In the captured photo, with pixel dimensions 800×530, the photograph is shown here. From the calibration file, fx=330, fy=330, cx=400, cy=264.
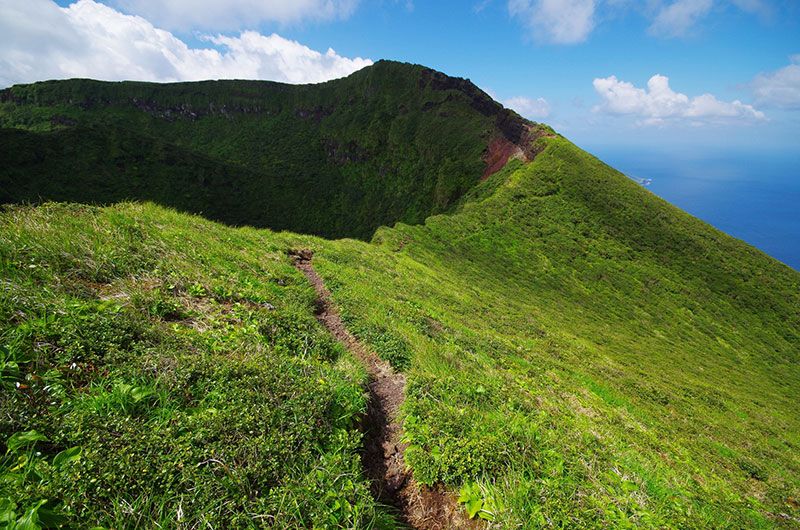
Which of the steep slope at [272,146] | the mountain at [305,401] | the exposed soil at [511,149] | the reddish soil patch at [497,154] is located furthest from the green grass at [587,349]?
the steep slope at [272,146]

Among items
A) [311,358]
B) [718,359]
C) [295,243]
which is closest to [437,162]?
[718,359]

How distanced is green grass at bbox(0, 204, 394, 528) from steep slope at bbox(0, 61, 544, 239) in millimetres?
49438

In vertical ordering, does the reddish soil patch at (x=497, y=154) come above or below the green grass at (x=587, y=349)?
above

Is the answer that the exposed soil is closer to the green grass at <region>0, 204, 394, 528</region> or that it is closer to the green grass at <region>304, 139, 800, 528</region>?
the green grass at <region>304, 139, 800, 528</region>

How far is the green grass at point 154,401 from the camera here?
121 inches

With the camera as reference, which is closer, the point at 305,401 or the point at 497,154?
the point at 305,401

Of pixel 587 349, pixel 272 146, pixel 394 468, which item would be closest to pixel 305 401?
pixel 394 468

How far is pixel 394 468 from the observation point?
5.20 meters

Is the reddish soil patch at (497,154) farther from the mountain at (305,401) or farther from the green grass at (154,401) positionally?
the green grass at (154,401)

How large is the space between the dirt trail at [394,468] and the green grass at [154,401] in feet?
1.95

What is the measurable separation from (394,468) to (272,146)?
142 meters

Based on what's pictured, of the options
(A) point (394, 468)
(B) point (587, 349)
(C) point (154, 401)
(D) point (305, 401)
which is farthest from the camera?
(B) point (587, 349)

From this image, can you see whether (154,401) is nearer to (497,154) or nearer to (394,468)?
(394,468)

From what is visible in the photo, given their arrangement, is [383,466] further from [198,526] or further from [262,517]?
[198,526]
